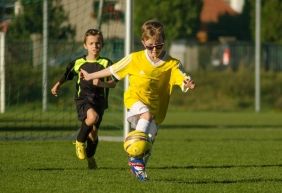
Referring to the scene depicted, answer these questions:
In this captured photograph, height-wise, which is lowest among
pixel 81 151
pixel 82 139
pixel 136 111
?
pixel 81 151

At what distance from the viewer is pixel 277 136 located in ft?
61.3

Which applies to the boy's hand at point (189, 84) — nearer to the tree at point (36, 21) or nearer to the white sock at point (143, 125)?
the white sock at point (143, 125)

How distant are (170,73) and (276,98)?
2851cm

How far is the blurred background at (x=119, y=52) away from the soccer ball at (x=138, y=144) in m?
6.53

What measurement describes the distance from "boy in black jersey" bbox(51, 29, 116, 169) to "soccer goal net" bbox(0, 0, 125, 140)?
4995 mm

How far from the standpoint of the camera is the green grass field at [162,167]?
9250 mm

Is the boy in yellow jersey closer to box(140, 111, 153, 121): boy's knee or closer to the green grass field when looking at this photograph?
box(140, 111, 153, 121): boy's knee

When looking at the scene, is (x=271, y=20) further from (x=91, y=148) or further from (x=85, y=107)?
(x=91, y=148)

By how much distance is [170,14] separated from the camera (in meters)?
50.5

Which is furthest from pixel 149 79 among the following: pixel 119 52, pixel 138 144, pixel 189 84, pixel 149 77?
pixel 119 52

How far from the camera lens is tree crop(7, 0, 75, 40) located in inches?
866

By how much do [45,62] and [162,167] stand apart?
9.07 meters

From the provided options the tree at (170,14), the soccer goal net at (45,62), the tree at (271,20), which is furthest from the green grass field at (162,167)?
the tree at (271,20)

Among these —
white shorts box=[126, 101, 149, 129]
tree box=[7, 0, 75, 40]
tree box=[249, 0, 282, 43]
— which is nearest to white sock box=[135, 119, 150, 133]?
white shorts box=[126, 101, 149, 129]
